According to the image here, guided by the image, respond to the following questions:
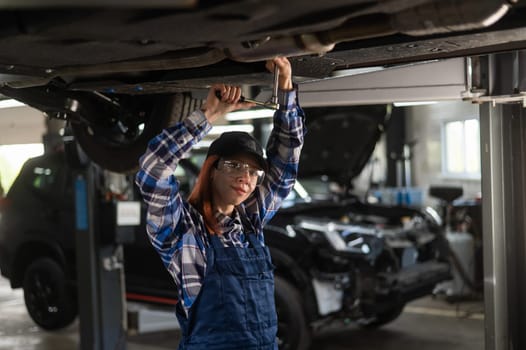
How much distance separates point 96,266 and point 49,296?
5.54ft

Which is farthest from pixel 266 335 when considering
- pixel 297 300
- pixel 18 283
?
pixel 18 283

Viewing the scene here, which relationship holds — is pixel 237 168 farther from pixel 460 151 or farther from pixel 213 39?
pixel 460 151

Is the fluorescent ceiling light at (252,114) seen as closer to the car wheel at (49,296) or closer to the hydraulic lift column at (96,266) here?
the hydraulic lift column at (96,266)

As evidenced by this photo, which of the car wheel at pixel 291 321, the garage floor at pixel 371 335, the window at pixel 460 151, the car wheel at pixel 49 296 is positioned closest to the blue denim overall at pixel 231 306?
the car wheel at pixel 291 321

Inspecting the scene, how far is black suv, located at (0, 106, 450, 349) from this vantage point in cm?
536

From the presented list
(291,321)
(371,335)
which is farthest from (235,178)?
(371,335)

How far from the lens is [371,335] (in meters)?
6.51

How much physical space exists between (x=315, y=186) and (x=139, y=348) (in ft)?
9.81

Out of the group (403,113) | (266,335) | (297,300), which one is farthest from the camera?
(403,113)

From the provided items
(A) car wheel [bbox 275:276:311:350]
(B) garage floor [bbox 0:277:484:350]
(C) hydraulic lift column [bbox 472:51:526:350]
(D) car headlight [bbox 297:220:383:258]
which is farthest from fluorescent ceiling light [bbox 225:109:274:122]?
(C) hydraulic lift column [bbox 472:51:526:350]

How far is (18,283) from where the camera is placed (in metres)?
6.98

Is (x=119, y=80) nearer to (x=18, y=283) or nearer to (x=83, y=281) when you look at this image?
(x=83, y=281)

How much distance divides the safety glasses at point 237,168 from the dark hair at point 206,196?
56mm

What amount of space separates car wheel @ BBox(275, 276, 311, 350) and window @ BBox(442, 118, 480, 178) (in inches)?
245
